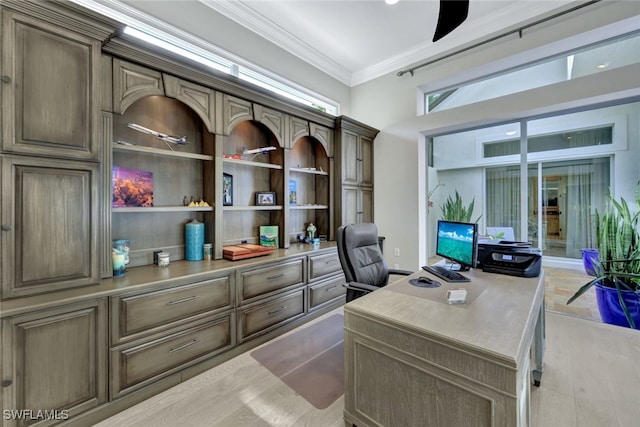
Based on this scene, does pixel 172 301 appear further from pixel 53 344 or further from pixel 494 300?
pixel 494 300

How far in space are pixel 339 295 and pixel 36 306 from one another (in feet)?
9.07

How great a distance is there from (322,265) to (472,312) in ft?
6.35

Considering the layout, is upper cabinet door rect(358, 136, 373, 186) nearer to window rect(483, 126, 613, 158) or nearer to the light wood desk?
window rect(483, 126, 613, 158)

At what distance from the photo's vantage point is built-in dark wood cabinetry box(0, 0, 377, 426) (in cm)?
145

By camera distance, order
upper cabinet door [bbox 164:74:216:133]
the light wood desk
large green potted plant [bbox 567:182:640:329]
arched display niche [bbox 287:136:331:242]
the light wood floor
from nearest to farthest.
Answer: the light wood desk
the light wood floor
upper cabinet door [bbox 164:74:216:133]
large green potted plant [bbox 567:182:640:329]
arched display niche [bbox 287:136:331:242]

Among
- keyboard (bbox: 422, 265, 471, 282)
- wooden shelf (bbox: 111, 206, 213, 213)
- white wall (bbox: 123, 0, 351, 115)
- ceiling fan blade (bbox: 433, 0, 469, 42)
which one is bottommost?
keyboard (bbox: 422, 265, 471, 282)

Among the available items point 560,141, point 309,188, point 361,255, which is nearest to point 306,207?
point 309,188

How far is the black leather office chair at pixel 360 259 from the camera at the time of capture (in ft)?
7.55

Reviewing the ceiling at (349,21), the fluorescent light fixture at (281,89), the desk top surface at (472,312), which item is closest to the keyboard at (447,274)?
the desk top surface at (472,312)

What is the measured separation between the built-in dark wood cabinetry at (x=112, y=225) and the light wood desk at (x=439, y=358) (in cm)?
129

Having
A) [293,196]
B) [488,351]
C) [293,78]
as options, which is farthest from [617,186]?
[293,78]

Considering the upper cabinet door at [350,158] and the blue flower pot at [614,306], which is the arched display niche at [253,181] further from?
the blue flower pot at [614,306]

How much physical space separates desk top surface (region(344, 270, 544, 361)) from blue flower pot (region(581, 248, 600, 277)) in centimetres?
163

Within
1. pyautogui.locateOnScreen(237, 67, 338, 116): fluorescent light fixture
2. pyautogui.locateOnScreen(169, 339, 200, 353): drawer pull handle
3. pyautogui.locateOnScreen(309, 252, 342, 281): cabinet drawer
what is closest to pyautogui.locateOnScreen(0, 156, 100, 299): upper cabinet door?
pyautogui.locateOnScreen(169, 339, 200, 353): drawer pull handle
